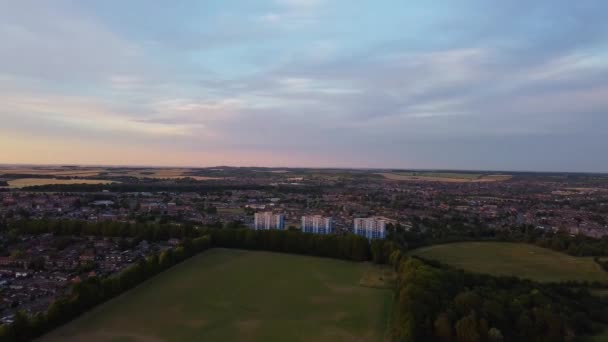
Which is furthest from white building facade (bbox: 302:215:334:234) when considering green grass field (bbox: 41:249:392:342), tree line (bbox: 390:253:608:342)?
tree line (bbox: 390:253:608:342)

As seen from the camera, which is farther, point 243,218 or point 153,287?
point 243,218

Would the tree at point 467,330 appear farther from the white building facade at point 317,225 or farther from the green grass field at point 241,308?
the white building facade at point 317,225

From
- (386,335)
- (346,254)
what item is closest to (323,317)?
(386,335)

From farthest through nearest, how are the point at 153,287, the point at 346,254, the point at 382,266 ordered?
the point at 346,254 → the point at 382,266 → the point at 153,287

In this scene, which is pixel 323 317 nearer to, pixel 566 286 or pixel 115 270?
pixel 115 270

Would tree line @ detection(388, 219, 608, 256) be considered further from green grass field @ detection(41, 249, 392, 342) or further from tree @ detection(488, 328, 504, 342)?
tree @ detection(488, 328, 504, 342)

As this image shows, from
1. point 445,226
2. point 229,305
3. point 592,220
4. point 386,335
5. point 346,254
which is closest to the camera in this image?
point 386,335

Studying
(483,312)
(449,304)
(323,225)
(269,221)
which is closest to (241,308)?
(449,304)
